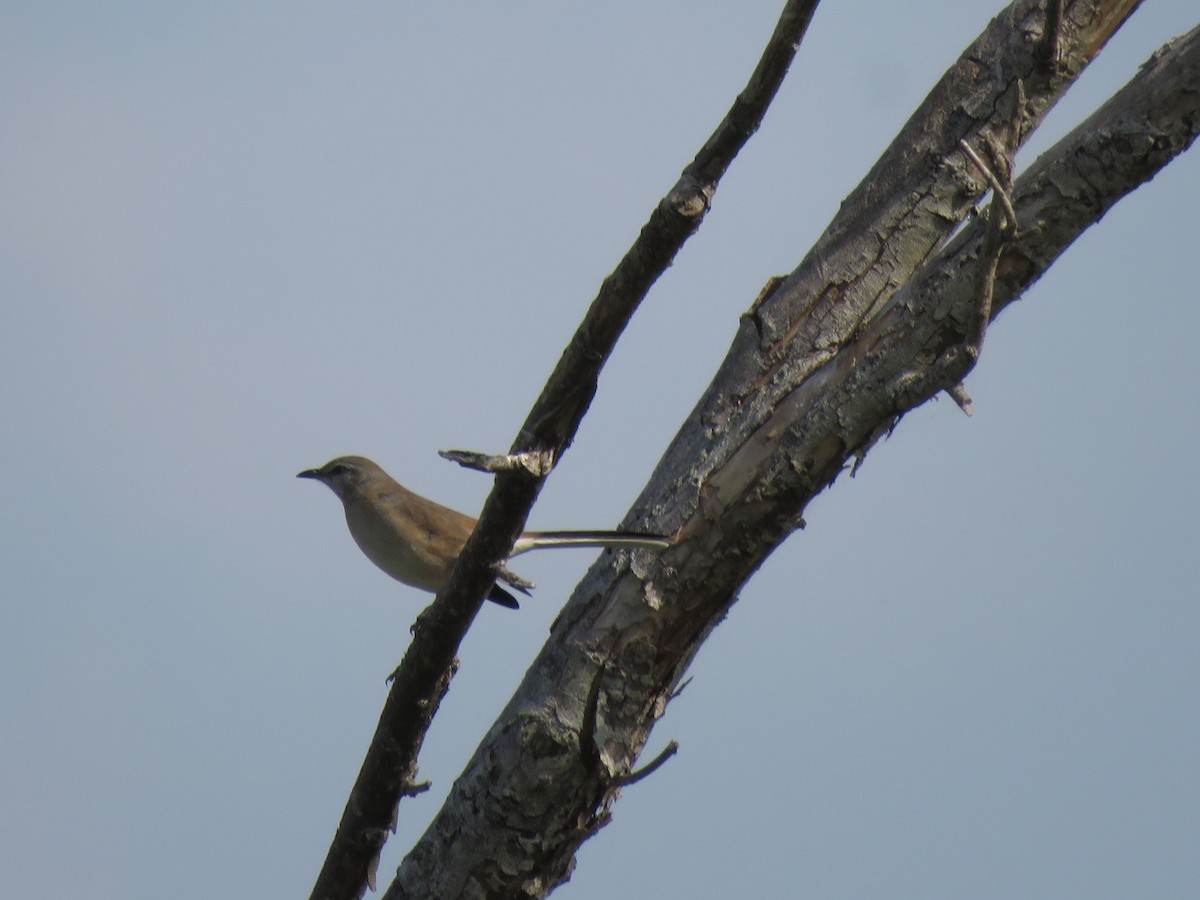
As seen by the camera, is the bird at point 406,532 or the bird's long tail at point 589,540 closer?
the bird's long tail at point 589,540

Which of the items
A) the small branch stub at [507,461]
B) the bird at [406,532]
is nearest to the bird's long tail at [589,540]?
the small branch stub at [507,461]

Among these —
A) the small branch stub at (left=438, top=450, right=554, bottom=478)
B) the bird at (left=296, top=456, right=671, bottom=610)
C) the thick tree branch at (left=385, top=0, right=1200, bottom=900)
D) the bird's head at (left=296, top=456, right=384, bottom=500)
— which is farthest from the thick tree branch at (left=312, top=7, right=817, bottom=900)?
the bird's head at (left=296, top=456, right=384, bottom=500)

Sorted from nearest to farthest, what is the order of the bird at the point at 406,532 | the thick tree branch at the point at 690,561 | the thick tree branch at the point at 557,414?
the thick tree branch at the point at 557,414 → the thick tree branch at the point at 690,561 → the bird at the point at 406,532

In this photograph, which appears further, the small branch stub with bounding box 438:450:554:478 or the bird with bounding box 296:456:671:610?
the bird with bounding box 296:456:671:610

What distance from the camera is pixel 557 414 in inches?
123

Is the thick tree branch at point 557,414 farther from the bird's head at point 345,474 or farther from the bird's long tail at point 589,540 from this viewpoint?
the bird's head at point 345,474

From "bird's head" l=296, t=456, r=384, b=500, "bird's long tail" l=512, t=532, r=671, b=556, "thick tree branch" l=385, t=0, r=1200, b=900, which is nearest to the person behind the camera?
"thick tree branch" l=385, t=0, r=1200, b=900

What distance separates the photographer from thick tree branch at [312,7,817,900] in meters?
2.96

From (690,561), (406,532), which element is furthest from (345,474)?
(690,561)

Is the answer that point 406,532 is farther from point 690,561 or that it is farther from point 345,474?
point 690,561

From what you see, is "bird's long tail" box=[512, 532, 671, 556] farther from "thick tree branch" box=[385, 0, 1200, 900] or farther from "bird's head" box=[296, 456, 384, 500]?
"bird's head" box=[296, 456, 384, 500]

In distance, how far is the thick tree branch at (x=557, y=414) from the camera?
2957 mm

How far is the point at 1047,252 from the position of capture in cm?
352

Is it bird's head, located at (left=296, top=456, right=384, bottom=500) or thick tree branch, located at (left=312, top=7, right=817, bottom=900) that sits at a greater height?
bird's head, located at (left=296, top=456, right=384, bottom=500)
